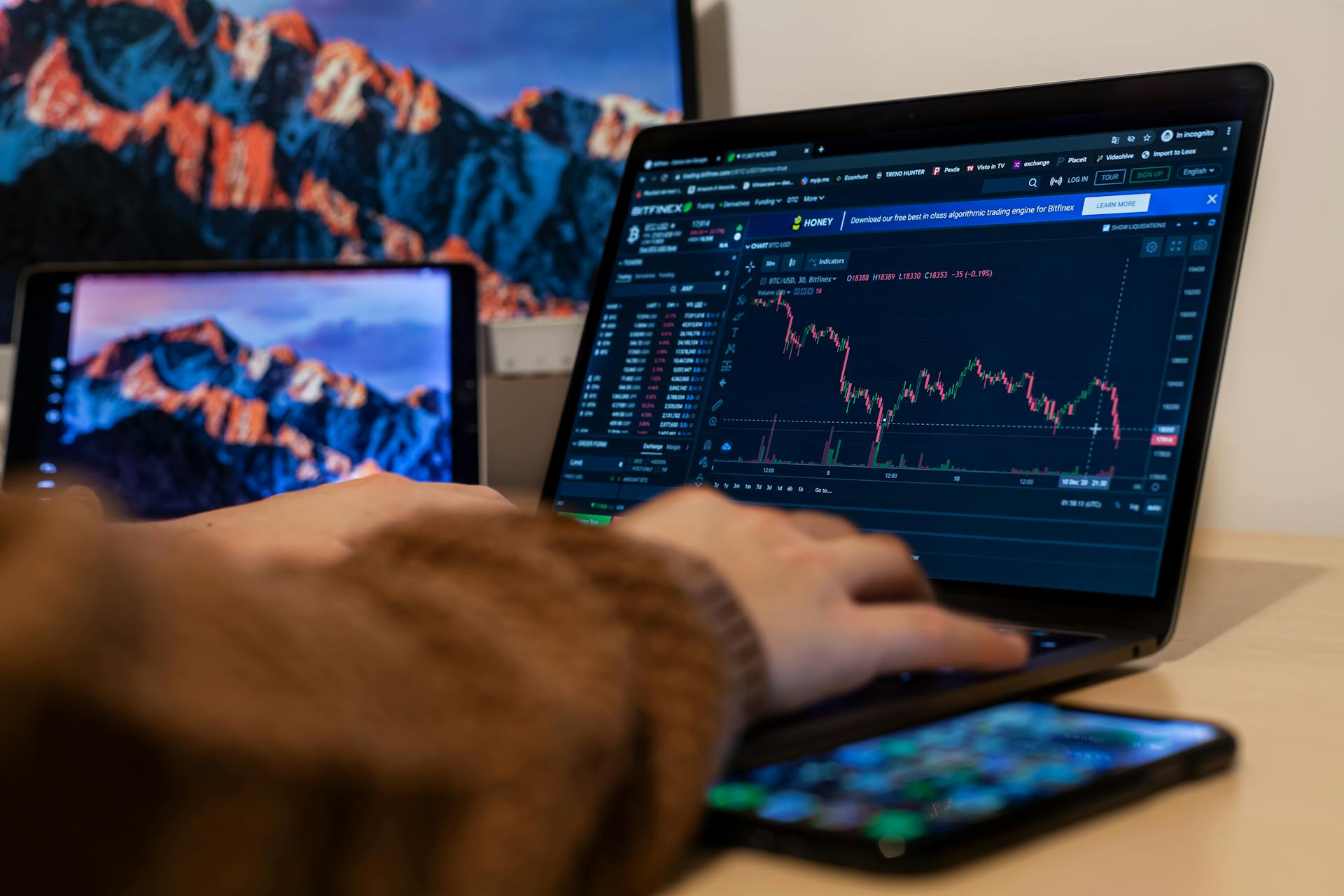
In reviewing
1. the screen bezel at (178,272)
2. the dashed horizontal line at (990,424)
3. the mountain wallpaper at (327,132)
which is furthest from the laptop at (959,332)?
the mountain wallpaper at (327,132)

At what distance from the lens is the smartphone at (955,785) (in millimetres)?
310

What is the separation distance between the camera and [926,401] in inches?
26.4

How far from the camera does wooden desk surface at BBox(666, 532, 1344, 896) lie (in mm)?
310

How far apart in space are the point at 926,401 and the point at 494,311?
673 mm

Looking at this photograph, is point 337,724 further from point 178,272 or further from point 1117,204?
point 178,272

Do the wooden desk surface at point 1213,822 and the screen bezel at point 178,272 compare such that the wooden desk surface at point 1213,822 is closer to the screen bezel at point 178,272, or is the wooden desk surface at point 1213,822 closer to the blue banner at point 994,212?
the blue banner at point 994,212

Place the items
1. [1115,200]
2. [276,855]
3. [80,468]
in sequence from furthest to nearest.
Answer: [80,468], [1115,200], [276,855]

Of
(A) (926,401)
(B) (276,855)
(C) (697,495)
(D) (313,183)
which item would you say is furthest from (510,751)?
(D) (313,183)

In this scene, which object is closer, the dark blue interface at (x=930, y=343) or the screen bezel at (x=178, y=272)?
the dark blue interface at (x=930, y=343)

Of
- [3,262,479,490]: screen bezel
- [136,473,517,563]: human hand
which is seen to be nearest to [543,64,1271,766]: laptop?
[136,473,517,563]: human hand

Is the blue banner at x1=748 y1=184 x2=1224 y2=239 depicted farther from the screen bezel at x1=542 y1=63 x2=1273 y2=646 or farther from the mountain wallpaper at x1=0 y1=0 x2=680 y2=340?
the mountain wallpaper at x1=0 y1=0 x2=680 y2=340

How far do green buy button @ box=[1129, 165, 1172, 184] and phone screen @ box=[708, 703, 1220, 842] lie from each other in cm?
34

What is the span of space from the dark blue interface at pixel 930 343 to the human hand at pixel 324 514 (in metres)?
0.13

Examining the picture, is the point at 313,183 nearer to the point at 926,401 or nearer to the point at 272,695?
the point at 926,401
